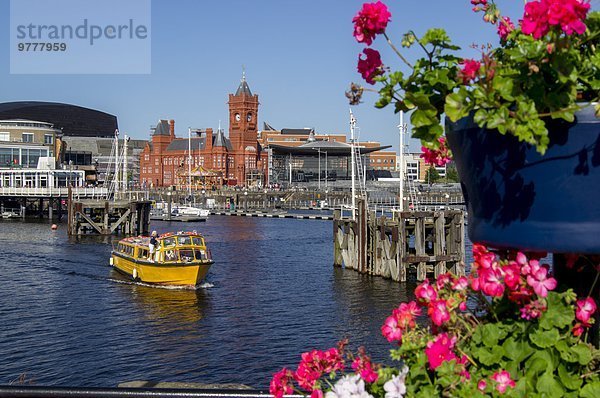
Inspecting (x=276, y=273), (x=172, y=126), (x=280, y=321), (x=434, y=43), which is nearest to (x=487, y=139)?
(x=434, y=43)

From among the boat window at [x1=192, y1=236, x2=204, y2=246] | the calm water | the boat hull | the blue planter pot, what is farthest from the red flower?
the boat window at [x1=192, y1=236, x2=204, y2=246]

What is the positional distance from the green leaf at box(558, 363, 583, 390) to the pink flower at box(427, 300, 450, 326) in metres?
0.50

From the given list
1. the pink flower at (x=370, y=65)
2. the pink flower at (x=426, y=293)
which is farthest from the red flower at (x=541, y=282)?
the pink flower at (x=370, y=65)

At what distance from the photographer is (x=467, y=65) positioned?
2.62 meters

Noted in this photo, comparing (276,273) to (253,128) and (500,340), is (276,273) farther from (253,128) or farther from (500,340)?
(253,128)

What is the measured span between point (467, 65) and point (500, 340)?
1187 mm

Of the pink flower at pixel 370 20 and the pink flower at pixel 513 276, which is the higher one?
the pink flower at pixel 370 20

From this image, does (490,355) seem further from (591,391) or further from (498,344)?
(591,391)

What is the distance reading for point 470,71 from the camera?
261cm

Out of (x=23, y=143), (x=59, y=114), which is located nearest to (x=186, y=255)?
(x=23, y=143)

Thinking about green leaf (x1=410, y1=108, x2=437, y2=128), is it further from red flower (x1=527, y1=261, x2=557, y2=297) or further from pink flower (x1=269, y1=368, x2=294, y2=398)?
pink flower (x1=269, y1=368, x2=294, y2=398)

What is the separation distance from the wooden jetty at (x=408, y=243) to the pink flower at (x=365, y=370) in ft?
90.4

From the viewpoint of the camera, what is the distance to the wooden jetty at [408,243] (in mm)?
31703

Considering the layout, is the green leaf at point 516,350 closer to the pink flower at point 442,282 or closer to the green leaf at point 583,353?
the green leaf at point 583,353
